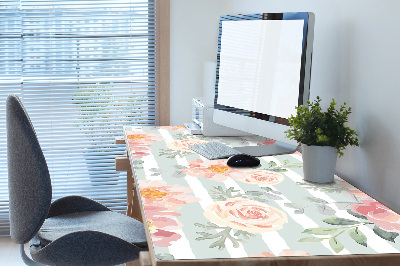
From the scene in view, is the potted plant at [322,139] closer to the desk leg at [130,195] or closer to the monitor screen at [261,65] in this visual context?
the monitor screen at [261,65]

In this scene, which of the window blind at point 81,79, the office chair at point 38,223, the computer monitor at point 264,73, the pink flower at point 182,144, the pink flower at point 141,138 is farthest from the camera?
the window blind at point 81,79

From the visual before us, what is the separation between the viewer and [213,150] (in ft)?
7.20

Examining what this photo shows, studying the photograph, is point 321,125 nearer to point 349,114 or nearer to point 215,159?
point 349,114

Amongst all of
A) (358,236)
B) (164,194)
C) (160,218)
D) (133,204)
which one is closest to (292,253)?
(358,236)

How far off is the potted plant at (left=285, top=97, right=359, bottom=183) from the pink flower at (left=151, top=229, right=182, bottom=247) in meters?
0.63

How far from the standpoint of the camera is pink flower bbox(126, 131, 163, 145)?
2.39 metres

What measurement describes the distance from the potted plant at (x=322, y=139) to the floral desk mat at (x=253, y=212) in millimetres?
47

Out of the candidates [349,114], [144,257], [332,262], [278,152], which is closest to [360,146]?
[349,114]

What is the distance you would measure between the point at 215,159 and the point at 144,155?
27cm

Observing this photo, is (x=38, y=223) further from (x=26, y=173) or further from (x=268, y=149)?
(x=268, y=149)

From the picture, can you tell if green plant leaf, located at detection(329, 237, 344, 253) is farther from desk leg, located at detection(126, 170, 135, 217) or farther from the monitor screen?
desk leg, located at detection(126, 170, 135, 217)

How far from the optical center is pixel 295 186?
172cm

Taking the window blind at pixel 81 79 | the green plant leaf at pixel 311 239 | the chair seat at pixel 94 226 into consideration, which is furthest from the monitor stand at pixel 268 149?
the window blind at pixel 81 79

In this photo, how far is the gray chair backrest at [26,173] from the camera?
1.72m
